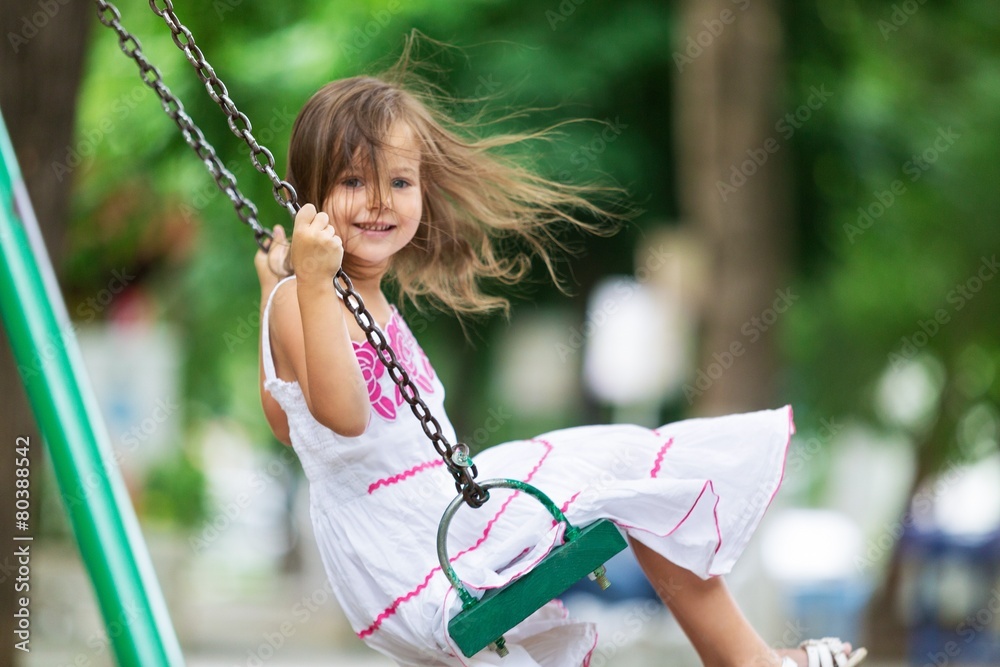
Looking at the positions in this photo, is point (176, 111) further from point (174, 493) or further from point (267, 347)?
point (174, 493)

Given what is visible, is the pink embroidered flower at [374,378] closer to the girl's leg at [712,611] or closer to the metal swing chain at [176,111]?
the metal swing chain at [176,111]

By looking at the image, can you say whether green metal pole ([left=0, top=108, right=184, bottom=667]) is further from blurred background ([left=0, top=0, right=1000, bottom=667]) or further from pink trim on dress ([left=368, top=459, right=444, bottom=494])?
blurred background ([left=0, top=0, right=1000, bottom=667])

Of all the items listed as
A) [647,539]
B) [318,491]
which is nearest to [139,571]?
[318,491]

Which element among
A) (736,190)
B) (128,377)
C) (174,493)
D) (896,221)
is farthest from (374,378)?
(174,493)

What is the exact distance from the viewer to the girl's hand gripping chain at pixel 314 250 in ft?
6.60

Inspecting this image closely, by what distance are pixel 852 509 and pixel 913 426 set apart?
43.1 feet

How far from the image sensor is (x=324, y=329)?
2.04 meters

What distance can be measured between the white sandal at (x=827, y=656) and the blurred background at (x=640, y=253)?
5.35 feet

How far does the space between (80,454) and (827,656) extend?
56.4 inches

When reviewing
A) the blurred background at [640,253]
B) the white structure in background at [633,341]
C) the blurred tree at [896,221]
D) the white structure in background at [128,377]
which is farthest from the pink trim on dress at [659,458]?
the white structure in background at [128,377]

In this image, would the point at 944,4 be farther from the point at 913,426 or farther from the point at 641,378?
the point at 913,426

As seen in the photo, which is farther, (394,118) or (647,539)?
(394,118)

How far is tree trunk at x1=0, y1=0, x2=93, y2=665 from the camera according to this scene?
411 centimetres

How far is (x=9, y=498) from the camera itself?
4145 mm
